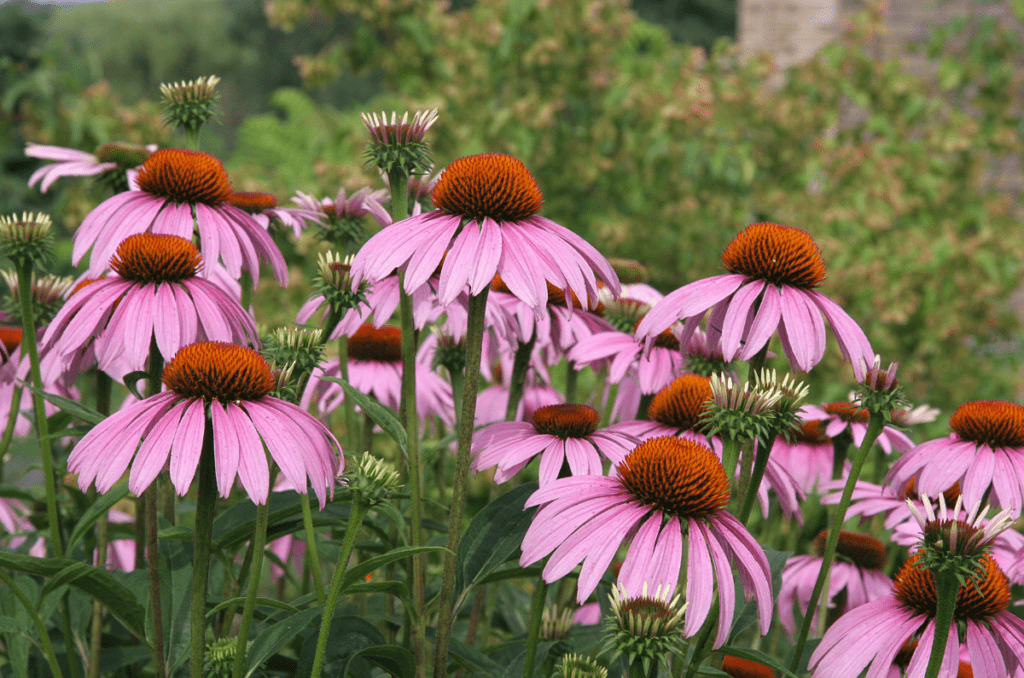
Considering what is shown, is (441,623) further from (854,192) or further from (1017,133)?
(1017,133)

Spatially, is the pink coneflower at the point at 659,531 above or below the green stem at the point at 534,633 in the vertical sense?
above

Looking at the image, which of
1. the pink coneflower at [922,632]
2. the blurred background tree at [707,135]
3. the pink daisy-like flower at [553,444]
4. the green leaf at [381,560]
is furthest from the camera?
the blurred background tree at [707,135]

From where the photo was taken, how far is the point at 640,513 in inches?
31.1

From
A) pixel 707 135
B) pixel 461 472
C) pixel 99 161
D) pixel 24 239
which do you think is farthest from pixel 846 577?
pixel 707 135

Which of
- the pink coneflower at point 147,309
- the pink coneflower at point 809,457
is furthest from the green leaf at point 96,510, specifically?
the pink coneflower at point 809,457

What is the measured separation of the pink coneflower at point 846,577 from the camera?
3.93 ft

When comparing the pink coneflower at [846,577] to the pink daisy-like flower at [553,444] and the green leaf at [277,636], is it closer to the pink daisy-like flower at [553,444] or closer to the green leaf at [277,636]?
the pink daisy-like flower at [553,444]

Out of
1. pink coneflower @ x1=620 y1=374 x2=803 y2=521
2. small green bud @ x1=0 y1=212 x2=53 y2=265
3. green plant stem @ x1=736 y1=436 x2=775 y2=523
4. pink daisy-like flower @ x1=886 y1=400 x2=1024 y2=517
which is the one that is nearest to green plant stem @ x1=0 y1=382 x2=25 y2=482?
small green bud @ x1=0 y1=212 x2=53 y2=265

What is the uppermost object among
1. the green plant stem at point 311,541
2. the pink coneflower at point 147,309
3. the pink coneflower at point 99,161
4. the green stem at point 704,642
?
the pink coneflower at point 99,161

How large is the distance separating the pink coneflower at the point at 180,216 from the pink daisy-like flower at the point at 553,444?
36cm

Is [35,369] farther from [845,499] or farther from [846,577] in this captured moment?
[846,577]

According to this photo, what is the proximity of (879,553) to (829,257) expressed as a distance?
268cm

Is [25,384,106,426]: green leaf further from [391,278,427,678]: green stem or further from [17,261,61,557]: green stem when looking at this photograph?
[391,278,427,678]: green stem

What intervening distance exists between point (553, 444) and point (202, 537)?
39 cm
